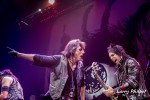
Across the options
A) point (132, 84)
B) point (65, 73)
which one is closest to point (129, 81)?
point (132, 84)

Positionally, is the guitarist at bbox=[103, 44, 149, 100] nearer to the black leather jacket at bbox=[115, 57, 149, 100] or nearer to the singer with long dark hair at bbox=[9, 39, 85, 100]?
the black leather jacket at bbox=[115, 57, 149, 100]

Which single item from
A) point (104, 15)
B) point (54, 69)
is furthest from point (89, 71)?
point (54, 69)

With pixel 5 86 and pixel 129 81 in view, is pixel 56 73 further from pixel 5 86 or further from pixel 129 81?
pixel 5 86

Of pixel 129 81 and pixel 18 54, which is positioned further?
pixel 129 81

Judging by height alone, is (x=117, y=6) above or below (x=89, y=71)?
above

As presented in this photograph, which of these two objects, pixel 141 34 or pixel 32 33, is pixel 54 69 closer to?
pixel 141 34

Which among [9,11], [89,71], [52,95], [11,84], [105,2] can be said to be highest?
[9,11]

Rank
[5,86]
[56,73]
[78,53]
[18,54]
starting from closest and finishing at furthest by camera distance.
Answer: [18,54] < [56,73] < [78,53] < [5,86]

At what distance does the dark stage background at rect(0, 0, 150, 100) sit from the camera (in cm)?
566

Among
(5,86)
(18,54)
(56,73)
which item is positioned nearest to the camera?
(18,54)

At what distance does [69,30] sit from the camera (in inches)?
287

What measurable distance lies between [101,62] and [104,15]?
1327 millimetres

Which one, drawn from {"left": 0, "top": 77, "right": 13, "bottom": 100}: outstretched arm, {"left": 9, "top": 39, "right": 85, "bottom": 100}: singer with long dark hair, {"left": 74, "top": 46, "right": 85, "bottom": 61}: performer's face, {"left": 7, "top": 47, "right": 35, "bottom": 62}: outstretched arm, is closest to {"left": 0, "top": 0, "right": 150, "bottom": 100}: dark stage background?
{"left": 74, "top": 46, "right": 85, "bottom": 61}: performer's face

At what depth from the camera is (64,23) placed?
7.57 m
